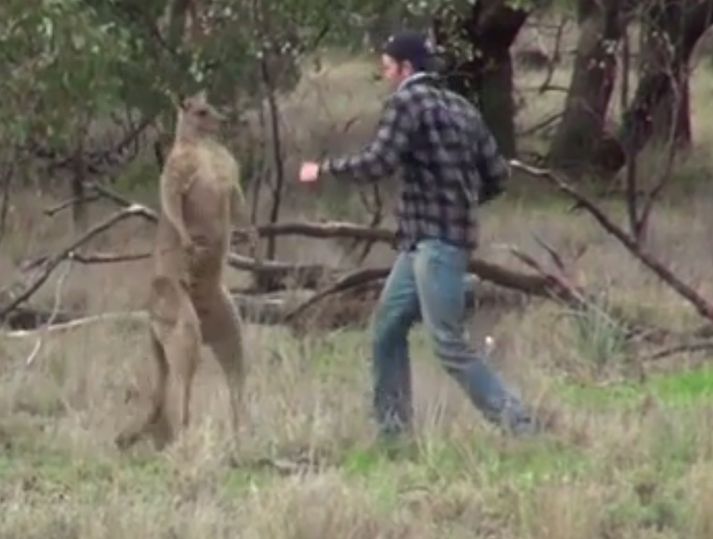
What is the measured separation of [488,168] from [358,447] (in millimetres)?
1311

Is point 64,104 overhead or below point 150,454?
overhead

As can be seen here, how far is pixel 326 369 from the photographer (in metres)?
11.2

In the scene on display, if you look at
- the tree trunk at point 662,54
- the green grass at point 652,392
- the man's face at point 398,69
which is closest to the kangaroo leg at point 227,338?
the man's face at point 398,69

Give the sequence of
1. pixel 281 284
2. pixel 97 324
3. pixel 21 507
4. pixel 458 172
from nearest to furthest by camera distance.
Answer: pixel 21 507, pixel 458 172, pixel 97 324, pixel 281 284

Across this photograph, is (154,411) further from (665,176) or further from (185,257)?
(665,176)

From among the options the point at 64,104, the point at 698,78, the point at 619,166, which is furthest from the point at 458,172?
the point at 698,78

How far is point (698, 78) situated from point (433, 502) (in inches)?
1147

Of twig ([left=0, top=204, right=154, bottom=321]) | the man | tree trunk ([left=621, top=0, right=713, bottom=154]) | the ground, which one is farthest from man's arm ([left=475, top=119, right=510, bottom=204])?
tree trunk ([left=621, top=0, right=713, bottom=154])

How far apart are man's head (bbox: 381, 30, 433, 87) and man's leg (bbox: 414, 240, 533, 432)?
709 millimetres

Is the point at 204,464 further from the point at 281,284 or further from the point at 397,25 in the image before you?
the point at 397,25

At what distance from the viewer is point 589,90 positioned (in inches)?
927

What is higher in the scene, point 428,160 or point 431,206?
point 428,160

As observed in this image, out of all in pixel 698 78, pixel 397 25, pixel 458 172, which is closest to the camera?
pixel 458 172

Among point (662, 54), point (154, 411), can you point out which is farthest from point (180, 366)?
point (662, 54)
